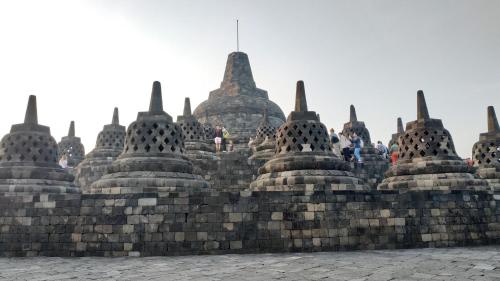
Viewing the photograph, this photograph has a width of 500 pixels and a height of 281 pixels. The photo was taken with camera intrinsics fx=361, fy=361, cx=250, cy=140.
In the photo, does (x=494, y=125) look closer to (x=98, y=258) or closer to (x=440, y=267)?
(x=440, y=267)

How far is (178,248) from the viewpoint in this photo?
8445 mm

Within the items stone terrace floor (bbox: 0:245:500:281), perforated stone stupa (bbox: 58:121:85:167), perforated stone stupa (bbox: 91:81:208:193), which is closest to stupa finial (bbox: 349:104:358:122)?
perforated stone stupa (bbox: 91:81:208:193)

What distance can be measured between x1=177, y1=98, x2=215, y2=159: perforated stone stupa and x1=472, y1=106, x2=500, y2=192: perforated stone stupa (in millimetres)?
12569

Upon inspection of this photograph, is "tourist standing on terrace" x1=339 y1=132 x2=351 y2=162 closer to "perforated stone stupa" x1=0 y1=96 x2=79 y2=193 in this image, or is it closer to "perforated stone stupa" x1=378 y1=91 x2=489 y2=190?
"perforated stone stupa" x1=378 y1=91 x2=489 y2=190

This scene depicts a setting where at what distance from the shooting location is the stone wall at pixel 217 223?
8531mm

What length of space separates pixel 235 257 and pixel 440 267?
13.0ft

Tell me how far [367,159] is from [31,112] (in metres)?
15.6

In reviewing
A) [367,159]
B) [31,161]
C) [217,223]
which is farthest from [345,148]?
[31,161]

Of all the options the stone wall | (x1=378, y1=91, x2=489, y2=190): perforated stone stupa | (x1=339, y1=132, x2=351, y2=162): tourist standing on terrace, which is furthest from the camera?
(x1=339, y1=132, x2=351, y2=162): tourist standing on terrace

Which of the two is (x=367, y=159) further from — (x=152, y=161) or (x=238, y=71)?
(x=238, y=71)

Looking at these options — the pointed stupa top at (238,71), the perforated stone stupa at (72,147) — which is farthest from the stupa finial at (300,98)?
the pointed stupa top at (238,71)

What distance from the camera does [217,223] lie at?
8.62 meters

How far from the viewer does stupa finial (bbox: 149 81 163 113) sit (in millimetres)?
12352

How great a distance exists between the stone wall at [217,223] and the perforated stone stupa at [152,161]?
1.70 m
